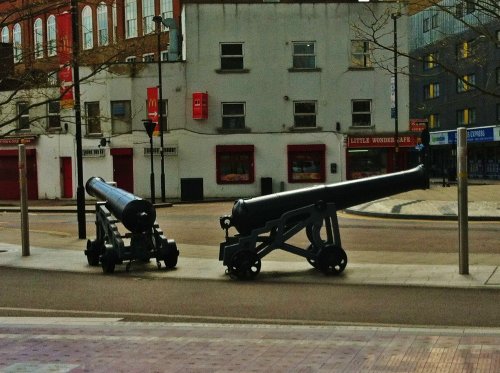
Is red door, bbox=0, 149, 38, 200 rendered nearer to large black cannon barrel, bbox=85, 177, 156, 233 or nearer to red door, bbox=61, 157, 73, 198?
red door, bbox=61, 157, 73, 198

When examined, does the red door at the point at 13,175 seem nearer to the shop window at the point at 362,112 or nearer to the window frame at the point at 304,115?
the window frame at the point at 304,115

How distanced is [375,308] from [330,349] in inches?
104

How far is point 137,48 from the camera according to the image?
54.1 feet

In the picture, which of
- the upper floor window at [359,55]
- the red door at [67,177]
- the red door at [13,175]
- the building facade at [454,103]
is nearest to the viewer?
the upper floor window at [359,55]

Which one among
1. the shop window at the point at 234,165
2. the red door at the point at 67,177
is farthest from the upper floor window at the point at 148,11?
the shop window at the point at 234,165

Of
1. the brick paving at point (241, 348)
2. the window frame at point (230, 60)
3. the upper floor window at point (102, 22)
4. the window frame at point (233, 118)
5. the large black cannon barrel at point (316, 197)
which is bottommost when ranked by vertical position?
the brick paving at point (241, 348)

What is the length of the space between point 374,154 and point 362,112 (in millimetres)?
2373

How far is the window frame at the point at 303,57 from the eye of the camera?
129 ft

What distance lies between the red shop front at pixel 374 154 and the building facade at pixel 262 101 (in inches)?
3.0

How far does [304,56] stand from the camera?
129 ft

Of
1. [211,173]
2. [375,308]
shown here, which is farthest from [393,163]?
[375,308]

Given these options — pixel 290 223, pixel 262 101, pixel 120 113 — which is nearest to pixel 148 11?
pixel 120 113

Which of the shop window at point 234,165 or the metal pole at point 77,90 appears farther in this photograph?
the shop window at point 234,165

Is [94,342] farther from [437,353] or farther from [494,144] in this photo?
[494,144]
